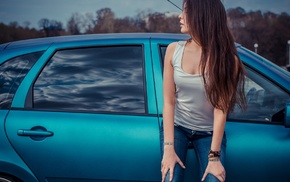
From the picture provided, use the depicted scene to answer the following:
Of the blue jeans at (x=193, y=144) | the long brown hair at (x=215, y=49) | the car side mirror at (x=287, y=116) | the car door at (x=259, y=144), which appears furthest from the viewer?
the car door at (x=259, y=144)

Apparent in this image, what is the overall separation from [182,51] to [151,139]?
22.6 inches

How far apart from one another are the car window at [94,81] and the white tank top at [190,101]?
38cm

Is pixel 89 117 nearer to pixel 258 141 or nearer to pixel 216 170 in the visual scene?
pixel 216 170

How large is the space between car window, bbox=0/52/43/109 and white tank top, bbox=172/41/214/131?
0.97 meters

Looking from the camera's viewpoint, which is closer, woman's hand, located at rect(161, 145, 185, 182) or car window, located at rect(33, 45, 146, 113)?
woman's hand, located at rect(161, 145, 185, 182)

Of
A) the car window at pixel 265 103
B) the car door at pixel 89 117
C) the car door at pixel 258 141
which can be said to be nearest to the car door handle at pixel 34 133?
the car door at pixel 89 117

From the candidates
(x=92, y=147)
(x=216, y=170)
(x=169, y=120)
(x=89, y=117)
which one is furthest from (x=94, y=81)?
(x=216, y=170)

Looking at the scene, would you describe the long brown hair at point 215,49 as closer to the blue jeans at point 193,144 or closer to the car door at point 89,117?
the blue jeans at point 193,144

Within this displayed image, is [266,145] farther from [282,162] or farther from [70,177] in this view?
[70,177]

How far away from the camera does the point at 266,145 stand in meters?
2.00

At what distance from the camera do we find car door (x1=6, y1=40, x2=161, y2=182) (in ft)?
6.65

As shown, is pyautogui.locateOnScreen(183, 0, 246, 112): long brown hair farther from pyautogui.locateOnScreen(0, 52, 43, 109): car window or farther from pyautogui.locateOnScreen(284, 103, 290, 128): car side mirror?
pyautogui.locateOnScreen(0, 52, 43, 109): car window

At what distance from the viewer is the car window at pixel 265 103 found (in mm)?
2096

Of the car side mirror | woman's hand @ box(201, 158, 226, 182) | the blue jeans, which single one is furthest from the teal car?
woman's hand @ box(201, 158, 226, 182)
